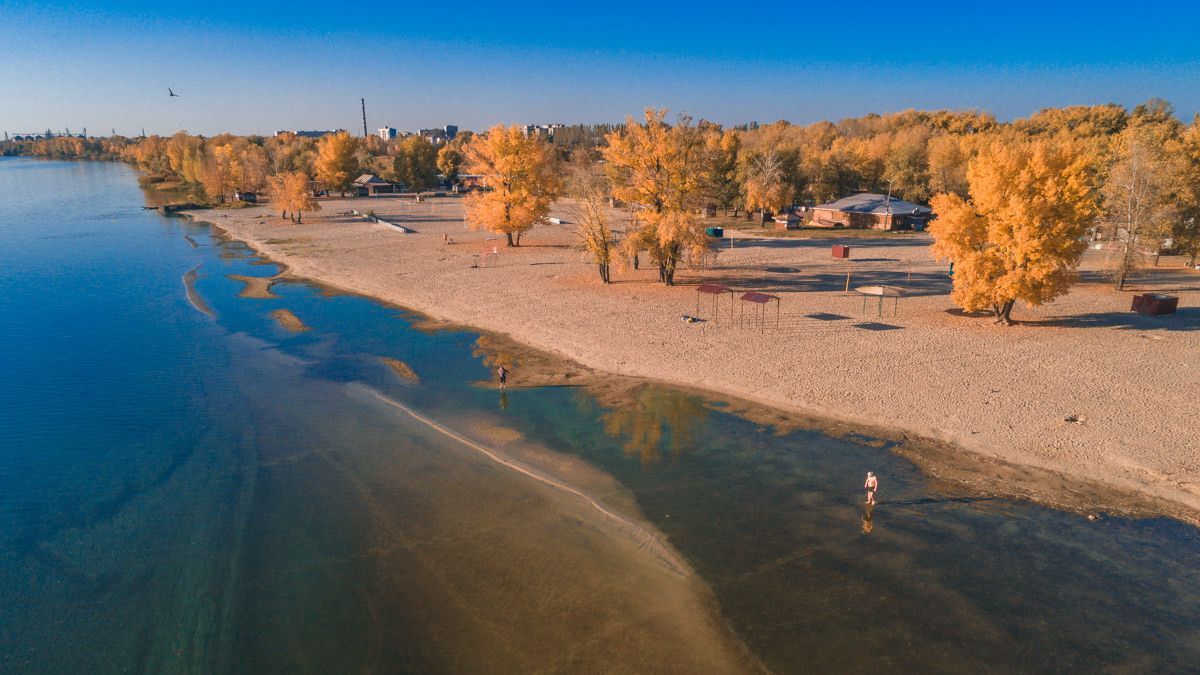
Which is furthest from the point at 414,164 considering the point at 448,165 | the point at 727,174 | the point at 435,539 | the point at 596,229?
the point at 435,539

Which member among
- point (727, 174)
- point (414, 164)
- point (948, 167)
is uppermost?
point (414, 164)

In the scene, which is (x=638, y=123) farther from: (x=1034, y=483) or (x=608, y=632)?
(x=608, y=632)

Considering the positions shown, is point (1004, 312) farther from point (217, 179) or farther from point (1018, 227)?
point (217, 179)

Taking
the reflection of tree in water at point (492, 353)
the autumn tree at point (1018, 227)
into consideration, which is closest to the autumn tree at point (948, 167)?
the autumn tree at point (1018, 227)

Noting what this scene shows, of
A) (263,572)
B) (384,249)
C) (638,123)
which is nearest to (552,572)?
(263,572)

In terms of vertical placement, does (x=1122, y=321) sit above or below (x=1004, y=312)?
below

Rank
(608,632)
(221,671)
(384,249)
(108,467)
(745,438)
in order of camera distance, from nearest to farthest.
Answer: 1. (221,671)
2. (608,632)
3. (108,467)
4. (745,438)
5. (384,249)
